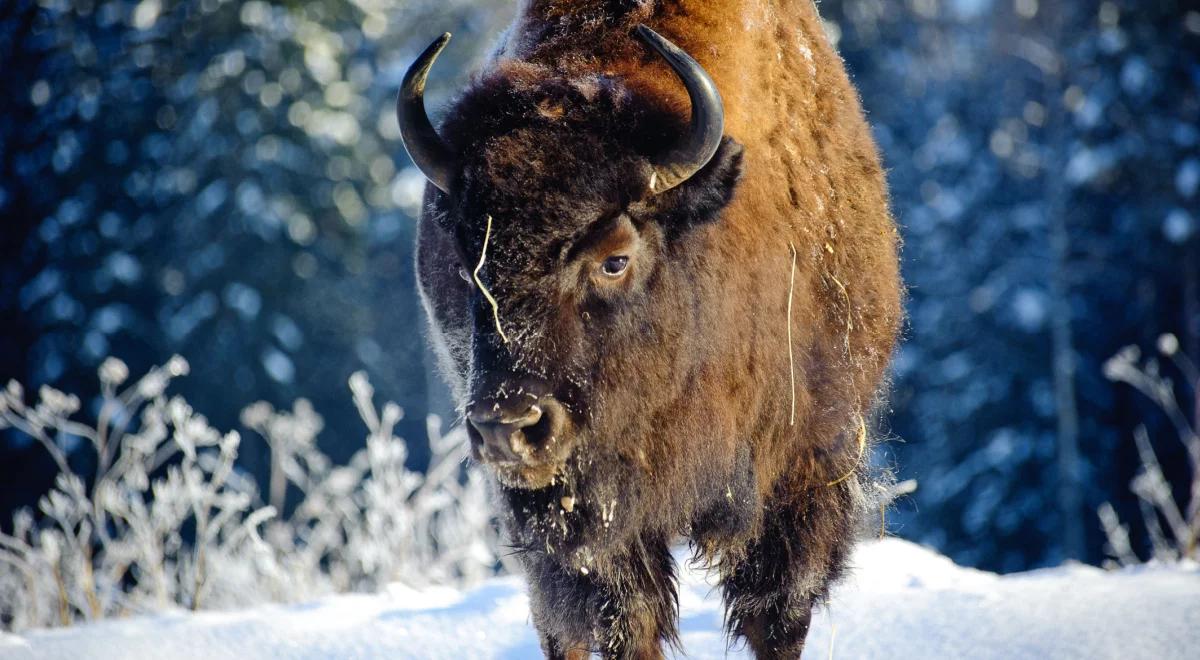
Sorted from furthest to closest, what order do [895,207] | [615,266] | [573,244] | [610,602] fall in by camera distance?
[895,207]
[610,602]
[615,266]
[573,244]

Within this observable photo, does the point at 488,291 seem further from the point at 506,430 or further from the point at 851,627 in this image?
the point at 851,627

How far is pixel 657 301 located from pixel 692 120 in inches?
21.7

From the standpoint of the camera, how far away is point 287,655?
4.06 meters

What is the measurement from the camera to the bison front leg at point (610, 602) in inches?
129

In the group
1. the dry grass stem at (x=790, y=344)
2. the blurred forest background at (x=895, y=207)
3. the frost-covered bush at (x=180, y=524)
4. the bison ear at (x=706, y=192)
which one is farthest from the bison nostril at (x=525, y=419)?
the blurred forest background at (x=895, y=207)

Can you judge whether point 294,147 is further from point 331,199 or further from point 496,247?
point 496,247

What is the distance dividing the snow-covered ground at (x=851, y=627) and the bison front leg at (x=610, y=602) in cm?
36

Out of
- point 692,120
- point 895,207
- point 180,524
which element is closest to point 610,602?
point 692,120

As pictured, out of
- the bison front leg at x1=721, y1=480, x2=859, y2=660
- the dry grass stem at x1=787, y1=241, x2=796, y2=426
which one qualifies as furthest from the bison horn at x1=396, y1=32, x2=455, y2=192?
the bison front leg at x1=721, y1=480, x2=859, y2=660

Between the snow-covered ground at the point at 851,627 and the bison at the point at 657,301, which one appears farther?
the snow-covered ground at the point at 851,627

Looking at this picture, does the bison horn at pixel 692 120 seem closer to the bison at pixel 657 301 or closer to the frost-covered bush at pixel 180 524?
the bison at pixel 657 301

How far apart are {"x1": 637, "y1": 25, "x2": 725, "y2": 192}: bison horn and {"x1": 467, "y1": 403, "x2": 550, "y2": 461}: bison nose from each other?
791mm

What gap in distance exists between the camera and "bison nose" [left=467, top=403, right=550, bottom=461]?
2.62 m

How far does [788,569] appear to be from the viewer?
3.40m
